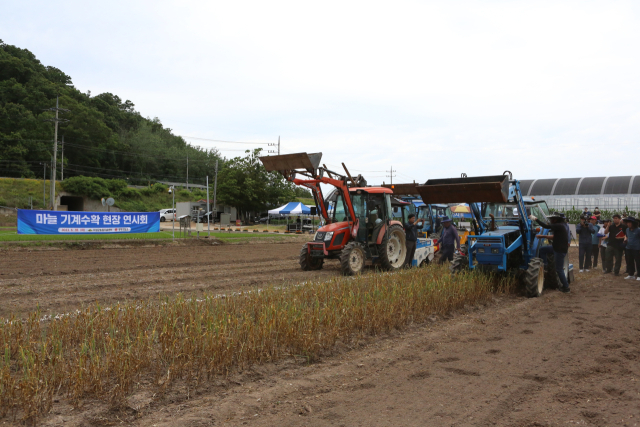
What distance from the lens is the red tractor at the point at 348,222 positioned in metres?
11.7

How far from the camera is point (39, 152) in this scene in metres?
54.7

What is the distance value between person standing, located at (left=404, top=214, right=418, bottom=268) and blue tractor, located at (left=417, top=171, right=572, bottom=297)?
257cm

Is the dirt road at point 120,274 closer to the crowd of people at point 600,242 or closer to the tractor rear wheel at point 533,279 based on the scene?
the crowd of people at point 600,242

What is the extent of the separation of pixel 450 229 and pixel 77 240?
14.8m

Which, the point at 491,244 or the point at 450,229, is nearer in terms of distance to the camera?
the point at 491,244

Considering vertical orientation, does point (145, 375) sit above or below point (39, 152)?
below

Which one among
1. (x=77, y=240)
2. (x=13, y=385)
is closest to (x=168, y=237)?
(x=77, y=240)

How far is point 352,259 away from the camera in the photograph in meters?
11.6

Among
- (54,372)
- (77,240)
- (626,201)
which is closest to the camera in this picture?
(54,372)

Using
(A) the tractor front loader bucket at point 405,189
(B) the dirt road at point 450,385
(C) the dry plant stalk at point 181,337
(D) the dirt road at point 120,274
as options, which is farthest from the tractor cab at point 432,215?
(B) the dirt road at point 450,385

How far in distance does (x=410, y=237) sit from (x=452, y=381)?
8.57m

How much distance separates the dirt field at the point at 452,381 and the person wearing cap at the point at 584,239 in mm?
5184

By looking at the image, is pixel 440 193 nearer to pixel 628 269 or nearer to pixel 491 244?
pixel 491 244

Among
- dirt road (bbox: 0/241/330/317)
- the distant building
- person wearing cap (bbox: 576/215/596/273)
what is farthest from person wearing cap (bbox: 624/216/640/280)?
the distant building
